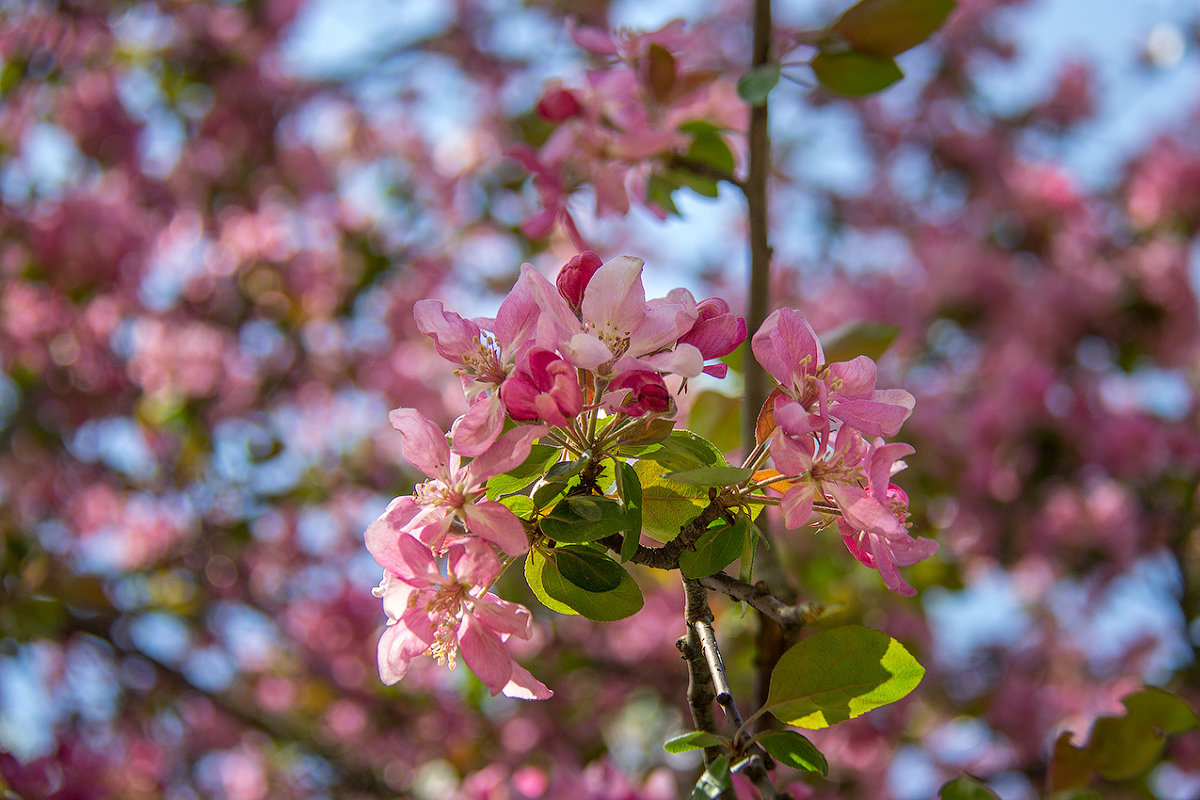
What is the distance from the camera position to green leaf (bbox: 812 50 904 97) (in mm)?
1075

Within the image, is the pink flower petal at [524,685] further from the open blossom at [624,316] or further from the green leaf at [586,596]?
the open blossom at [624,316]

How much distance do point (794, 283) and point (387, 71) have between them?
239 centimetres

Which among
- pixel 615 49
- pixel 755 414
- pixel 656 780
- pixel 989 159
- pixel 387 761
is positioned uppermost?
pixel 615 49

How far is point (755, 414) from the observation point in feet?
3.30

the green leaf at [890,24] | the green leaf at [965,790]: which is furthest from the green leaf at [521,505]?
the green leaf at [890,24]

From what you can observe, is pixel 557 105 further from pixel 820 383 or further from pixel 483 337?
pixel 820 383

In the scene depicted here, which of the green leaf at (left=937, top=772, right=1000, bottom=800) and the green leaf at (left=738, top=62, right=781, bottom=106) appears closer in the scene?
the green leaf at (left=937, top=772, right=1000, bottom=800)

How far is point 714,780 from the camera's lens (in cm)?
65

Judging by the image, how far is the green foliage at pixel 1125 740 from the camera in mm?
1034

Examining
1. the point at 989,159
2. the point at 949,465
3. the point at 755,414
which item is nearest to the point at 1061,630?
the point at 949,465

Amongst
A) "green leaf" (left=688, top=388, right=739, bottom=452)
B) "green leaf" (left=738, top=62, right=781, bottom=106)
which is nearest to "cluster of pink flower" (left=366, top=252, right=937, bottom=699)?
"green leaf" (left=738, top=62, right=781, bottom=106)

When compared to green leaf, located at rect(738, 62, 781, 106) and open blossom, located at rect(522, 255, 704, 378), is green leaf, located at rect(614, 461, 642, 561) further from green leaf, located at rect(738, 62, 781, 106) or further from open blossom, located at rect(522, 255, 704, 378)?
green leaf, located at rect(738, 62, 781, 106)

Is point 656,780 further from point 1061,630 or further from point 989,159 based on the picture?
point 989,159

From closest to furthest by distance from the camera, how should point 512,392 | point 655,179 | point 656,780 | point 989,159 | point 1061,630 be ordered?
point 512,392, point 655,179, point 656,780, point 1061,630, point 989,159
